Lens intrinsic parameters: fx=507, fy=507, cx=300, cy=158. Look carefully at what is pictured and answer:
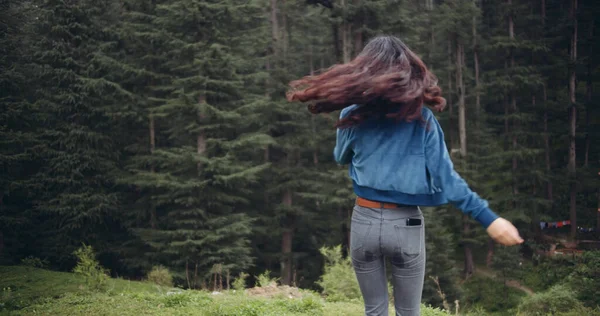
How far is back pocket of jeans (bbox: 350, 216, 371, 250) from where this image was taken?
8.46 ft

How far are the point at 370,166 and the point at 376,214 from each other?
25 cm

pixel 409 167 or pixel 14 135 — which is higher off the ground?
pixel 14 135

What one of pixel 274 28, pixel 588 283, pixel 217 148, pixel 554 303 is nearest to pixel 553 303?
pixel 554 303

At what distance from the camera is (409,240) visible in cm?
254

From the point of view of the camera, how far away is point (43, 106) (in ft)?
63.8

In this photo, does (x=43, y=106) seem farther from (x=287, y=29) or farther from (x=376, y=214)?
(x=376, y=214)

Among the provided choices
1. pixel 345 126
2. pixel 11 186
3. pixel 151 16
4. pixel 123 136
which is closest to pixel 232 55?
pixel 151 16

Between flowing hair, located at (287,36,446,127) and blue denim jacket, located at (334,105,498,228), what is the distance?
8 cm

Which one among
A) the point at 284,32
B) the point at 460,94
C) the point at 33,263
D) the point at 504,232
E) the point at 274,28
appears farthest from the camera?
the point at 284,32

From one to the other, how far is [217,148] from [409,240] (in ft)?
53.8

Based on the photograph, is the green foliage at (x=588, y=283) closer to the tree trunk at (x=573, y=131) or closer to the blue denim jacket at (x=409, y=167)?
the tree trunk at (x=573, y=131)

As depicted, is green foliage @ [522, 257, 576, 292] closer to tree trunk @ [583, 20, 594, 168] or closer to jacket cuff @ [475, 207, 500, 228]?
tree trunk @ [583, 20, 594, 168]

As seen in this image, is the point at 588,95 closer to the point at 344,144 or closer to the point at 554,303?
the point at 554,303

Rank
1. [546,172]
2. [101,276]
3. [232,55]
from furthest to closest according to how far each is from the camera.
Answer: [546,172]
[232,55]
[101,276]
